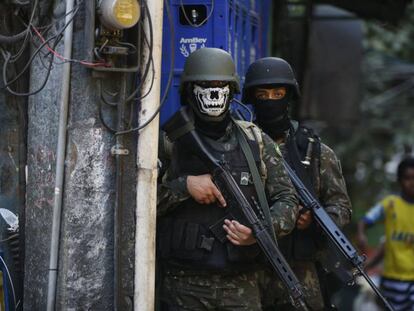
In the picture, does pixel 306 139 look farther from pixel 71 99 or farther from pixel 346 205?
pixel 71 99

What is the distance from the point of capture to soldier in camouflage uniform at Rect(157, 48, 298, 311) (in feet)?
17.1

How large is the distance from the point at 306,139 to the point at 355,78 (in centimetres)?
549

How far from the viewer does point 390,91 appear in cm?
1609

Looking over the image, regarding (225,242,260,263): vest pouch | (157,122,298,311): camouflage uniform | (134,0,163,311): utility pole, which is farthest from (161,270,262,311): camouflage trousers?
(134,0,163,311): utility pole

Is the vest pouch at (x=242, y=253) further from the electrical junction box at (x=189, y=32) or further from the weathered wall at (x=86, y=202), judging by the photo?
the electrical junction box at (x=189, y=32)

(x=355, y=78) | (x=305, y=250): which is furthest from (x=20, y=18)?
(x=355, y=78)

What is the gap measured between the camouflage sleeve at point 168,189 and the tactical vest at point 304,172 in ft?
3.05

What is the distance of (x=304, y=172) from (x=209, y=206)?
94 cm

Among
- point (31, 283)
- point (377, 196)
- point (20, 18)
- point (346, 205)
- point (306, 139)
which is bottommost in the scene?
point (377, 196)

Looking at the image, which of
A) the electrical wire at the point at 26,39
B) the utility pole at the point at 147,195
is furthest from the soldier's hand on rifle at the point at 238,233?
the electrical wire at the point at 26,39

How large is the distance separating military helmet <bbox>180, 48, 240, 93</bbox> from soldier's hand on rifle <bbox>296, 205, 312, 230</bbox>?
38.9 inches

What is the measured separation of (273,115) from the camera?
596 centimetres

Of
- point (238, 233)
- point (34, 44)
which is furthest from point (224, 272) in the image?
point (34, 44)

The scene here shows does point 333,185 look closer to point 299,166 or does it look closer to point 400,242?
point 299,166
